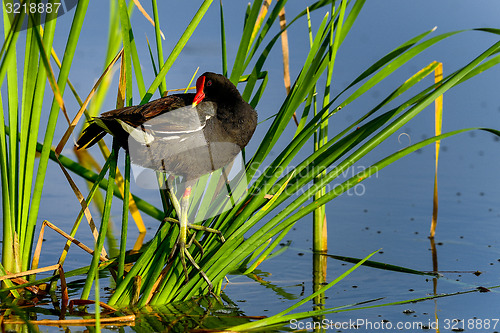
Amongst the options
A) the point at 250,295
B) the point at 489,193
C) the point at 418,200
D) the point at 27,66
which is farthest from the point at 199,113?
the point at 489,193

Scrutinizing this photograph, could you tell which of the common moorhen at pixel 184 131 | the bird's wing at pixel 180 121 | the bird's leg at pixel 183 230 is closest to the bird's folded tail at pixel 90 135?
the common moorhen at pixel 184 131

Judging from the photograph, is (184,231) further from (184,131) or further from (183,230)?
(184,131)

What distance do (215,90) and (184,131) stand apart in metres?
0.24

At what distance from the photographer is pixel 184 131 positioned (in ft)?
6.26

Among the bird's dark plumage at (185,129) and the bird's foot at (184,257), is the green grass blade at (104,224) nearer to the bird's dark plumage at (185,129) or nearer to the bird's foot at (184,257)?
the bird's dark plumage at (185,129)

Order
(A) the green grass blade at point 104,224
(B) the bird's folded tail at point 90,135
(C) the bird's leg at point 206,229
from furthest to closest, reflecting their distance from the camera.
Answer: (B) the bird's folded tail at point 90,135
(C) the bird's leg at point 206,229
(A) the green grass blade at point 104,224

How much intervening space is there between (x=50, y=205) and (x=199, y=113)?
1.59 meters

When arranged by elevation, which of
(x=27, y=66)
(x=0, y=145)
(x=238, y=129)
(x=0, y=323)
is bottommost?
(x=0, y=323)

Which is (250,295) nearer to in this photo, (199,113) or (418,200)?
(199,113)

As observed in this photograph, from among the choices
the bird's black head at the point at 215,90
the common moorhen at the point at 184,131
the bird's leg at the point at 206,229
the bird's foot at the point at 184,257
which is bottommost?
the bird's foot at the point at 184,257

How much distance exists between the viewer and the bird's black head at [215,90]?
201 cm

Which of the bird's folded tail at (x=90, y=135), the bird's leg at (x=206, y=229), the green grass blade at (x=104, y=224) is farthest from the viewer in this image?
the bird's folded tail at (x=90, y=135)

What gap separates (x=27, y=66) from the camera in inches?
73.9

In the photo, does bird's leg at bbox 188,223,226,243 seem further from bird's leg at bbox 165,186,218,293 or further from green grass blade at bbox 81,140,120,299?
green grass blade at bbox 81,140,120,299
